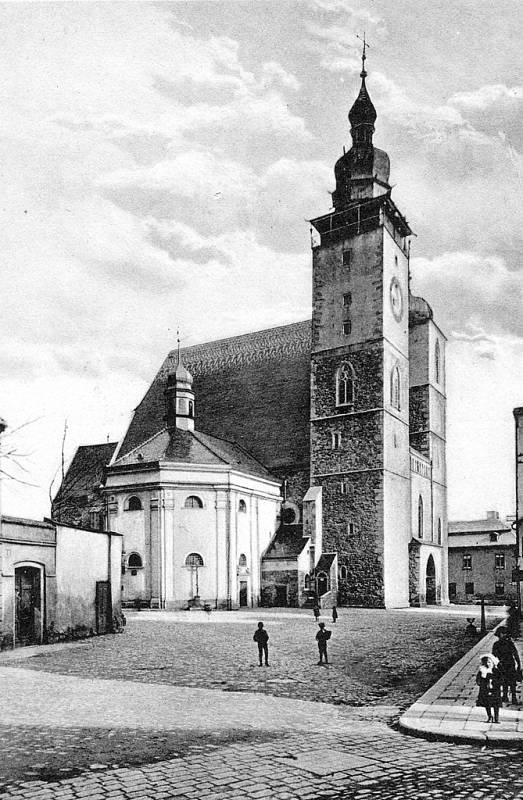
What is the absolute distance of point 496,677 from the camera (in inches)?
401

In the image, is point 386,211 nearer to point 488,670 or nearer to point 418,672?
point 418,672

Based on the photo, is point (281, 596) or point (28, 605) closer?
point (28, 605)

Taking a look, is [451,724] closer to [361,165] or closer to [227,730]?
[227,730]

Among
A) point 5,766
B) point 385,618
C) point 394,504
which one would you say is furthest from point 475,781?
point 394,504

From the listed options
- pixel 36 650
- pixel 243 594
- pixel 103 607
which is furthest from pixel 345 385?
pixel 36 650

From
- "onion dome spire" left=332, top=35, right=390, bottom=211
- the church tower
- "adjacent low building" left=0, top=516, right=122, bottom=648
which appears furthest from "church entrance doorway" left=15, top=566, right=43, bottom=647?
"onion dome spire" left=332, top=35, right=390, bottom=211

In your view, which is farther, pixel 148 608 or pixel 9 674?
pixel 148 608

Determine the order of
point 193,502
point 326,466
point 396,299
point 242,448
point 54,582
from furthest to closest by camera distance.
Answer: point 242,448, point 396,299, point 326,466, point 193,502, point 54,582

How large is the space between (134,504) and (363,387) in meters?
13.4

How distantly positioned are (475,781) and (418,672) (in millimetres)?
9293

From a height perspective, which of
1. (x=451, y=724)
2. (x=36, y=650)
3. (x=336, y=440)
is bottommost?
(x=36, y=650)

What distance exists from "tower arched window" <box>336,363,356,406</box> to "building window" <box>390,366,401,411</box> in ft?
6.88

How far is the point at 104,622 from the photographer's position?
84.1 ft

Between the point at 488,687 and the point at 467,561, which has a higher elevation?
the point at 488,687
